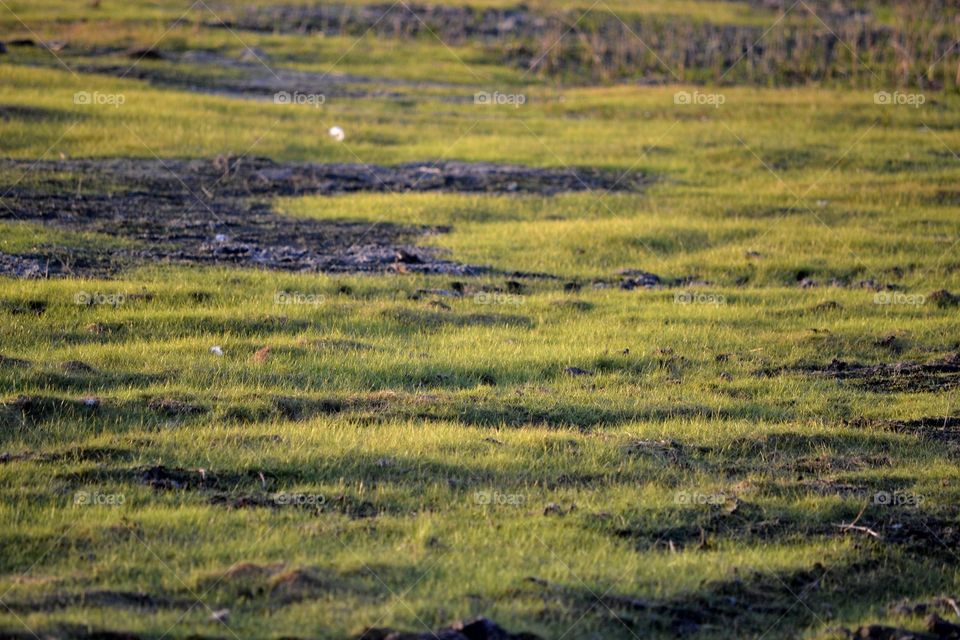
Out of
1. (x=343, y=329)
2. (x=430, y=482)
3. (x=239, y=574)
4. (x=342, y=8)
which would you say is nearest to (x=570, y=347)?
(x=343, y=329)

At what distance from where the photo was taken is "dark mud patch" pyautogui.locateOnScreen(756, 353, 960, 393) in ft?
37.9

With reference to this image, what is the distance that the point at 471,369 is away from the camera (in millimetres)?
11172

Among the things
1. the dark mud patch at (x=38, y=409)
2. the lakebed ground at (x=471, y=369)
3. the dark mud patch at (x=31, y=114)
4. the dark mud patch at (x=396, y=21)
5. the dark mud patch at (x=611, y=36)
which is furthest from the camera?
the dark mud patch at (x=396, y=21)

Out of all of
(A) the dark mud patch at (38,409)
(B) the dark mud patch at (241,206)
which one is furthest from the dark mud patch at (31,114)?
(A) the dark mud patch at (38,409)

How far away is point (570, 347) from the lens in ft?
39.5

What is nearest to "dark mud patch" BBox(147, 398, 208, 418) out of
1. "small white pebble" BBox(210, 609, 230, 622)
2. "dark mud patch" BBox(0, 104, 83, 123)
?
"small white pebble" BBox(210, 609, 230, 622)

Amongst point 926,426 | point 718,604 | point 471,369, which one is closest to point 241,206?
point 471,369

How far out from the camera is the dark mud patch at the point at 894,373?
11555 millimetres

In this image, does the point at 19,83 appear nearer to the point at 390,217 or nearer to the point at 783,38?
the point at 390,217

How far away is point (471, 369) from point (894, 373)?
439 cm

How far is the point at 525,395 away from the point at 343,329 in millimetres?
2612

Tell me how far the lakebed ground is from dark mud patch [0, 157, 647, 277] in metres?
0.09

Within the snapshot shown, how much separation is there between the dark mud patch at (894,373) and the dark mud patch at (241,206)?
503 centimetres

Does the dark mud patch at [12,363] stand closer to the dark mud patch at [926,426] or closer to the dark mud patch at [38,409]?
the dark mud patch at [38,409]
